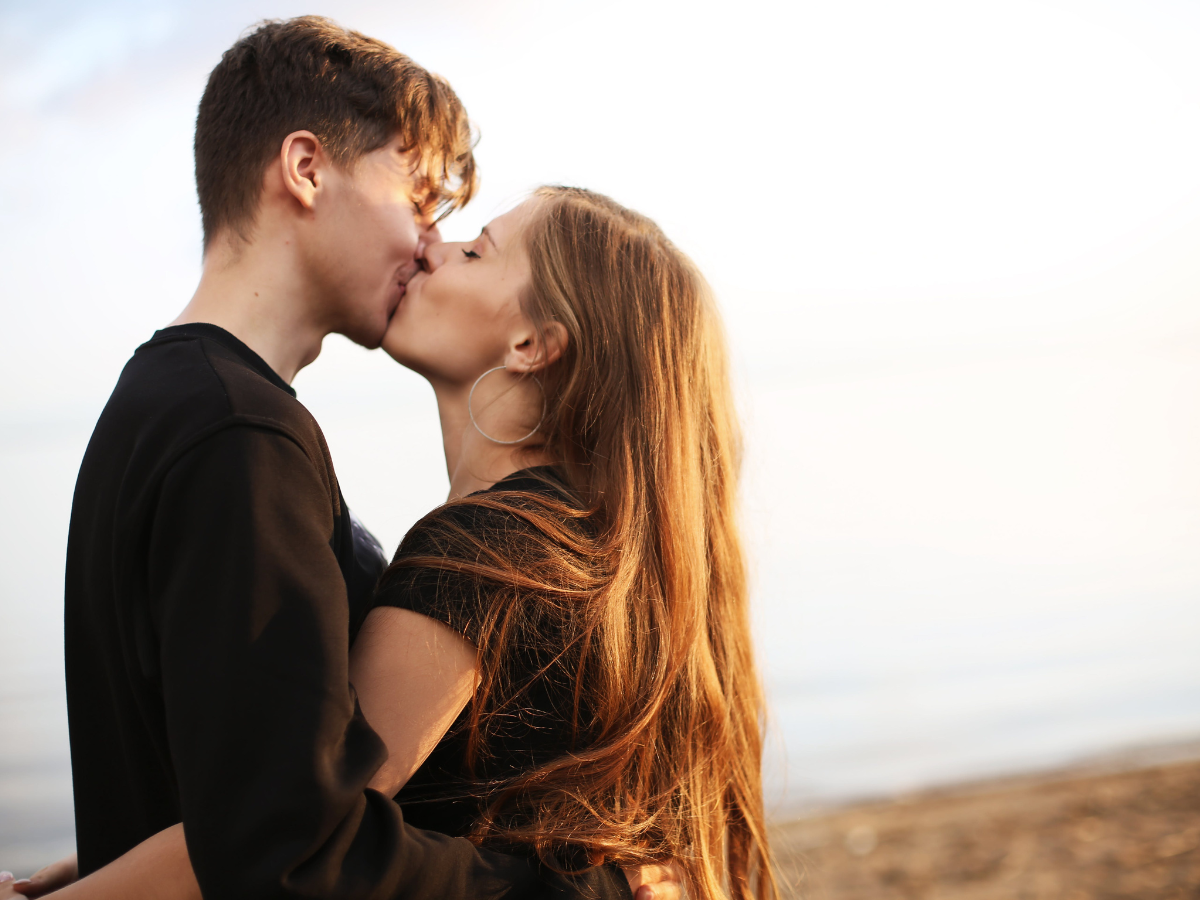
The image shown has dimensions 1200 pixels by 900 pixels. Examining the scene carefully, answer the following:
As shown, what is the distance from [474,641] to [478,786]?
32 cm

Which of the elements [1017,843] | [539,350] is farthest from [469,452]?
[1017,843]

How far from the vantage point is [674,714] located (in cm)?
194

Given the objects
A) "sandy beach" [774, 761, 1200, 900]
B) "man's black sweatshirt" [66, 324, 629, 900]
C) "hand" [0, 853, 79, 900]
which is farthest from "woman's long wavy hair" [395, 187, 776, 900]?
"sandy beach" [774, 761, 1200, 900]

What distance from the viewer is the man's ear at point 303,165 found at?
1870mm

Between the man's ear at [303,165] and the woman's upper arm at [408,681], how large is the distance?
90 cm

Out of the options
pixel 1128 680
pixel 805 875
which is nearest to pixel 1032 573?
pixel 1128 680

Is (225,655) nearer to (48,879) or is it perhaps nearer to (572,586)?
(572,586)

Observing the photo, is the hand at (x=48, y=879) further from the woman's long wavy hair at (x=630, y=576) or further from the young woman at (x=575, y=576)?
the woman's long wavy hair at (x=630, y=576)

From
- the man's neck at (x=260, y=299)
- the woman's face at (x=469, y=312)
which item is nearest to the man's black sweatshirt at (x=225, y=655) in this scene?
the man's neck at (x=260, y=299)

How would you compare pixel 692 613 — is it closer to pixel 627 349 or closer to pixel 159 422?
pixel 627 349

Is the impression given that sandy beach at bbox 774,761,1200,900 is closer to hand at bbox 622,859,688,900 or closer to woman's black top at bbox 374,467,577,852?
hand at bbox 622,859,688,900

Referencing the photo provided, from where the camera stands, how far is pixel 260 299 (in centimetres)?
179

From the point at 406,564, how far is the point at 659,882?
0.90 meters

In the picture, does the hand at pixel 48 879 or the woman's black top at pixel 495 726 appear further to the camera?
the woman's black top at pixel 495 726
